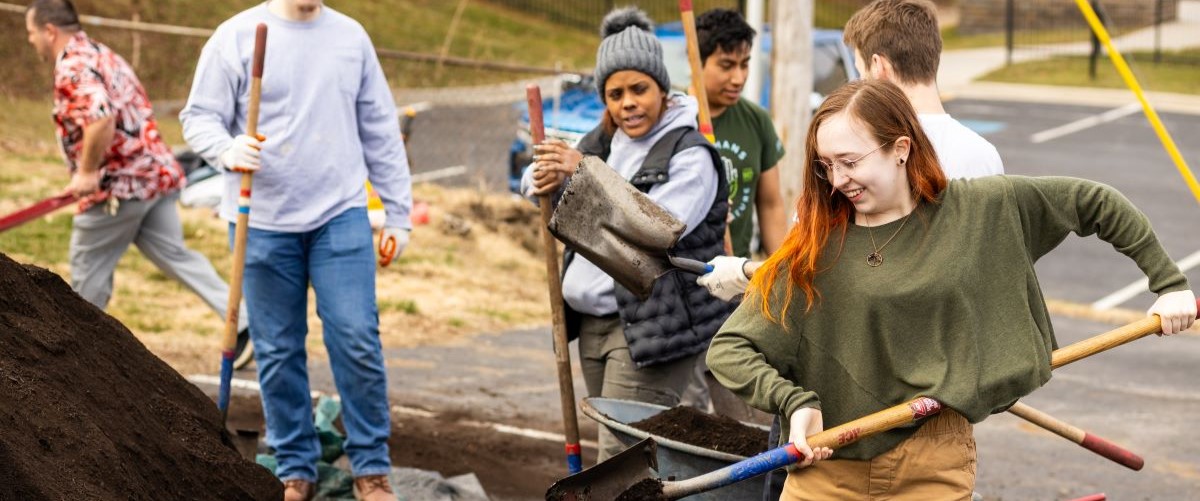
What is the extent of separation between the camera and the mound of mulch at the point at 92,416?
3637mm

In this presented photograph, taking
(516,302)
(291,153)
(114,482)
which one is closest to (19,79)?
(516,302)

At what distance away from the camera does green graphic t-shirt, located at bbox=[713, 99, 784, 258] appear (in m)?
5.45

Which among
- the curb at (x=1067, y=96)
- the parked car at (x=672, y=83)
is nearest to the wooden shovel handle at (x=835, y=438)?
the parked car at (x=672, y=83)

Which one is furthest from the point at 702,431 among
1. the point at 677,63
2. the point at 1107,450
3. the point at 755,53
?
the point at 677,63

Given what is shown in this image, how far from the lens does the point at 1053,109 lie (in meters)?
21.1

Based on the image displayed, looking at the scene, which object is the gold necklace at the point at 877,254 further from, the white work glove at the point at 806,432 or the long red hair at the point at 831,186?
the white work glove at the point at 806,432

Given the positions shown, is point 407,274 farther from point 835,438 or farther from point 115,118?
point 835,438

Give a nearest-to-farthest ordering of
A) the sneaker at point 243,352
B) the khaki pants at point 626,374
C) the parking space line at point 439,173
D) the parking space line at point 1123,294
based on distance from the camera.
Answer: the khaki pants at point 626,374
the sneaker at point 243,352
the parking space line at point 1123,294
the parking space line at point 439,173

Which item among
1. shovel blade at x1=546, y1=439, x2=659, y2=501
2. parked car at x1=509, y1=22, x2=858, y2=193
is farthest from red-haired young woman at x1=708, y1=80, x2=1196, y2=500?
parked car at x1=509, y1=22, x2=858, y2=193

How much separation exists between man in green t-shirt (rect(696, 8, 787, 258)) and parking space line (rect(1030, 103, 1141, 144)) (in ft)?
44.3

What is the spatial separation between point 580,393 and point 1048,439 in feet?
7.64

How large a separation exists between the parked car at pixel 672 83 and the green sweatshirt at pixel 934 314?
679 cm

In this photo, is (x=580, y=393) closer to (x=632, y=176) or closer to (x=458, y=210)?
(x=632, y=176)

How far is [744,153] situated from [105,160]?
3246 mm
